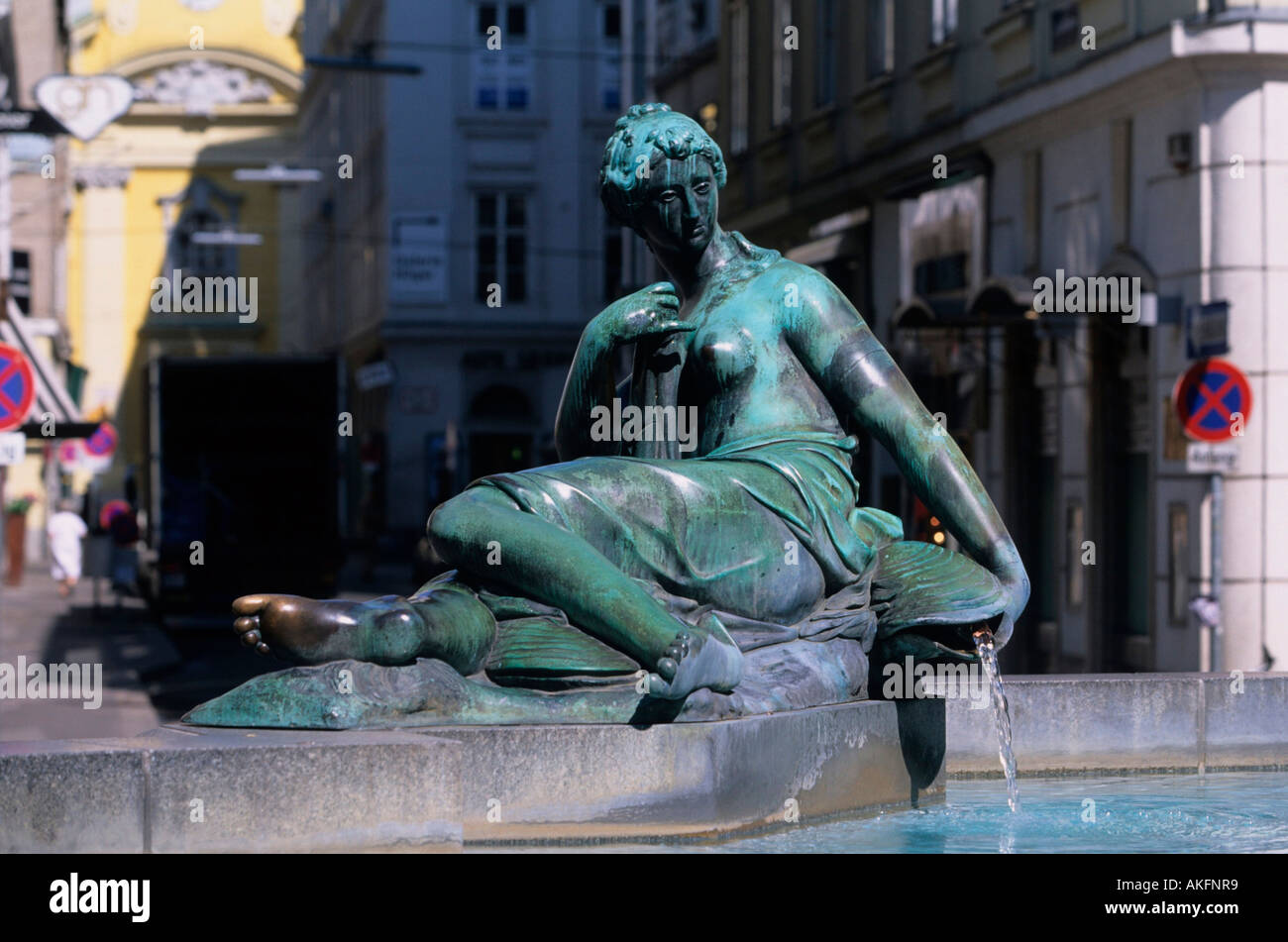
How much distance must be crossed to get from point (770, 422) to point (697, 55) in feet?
95.7

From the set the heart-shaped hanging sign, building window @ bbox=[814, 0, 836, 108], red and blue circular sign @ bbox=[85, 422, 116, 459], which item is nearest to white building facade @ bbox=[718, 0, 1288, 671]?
building window @ bbox=[814, 0, 836, 108]

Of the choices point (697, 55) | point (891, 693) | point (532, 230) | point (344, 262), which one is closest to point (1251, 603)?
point (891, 693)

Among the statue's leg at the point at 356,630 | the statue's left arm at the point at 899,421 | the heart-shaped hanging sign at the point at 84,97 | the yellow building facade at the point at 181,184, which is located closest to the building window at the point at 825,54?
the heart-shaped hanging sign at the point at 84,97

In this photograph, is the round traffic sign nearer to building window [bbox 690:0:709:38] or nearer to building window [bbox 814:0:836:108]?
building window [bbox 814:0:836:108]

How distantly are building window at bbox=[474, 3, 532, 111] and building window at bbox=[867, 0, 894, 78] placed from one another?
83.0 feet

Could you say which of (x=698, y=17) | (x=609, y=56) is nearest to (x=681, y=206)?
(x=698, y=17)

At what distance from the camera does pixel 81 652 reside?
22109 millimetres

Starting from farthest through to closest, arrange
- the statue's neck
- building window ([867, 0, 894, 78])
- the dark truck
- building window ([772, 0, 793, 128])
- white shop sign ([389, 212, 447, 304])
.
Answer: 1. white shop sign ([389, 212, 447, 304])
2. building window ([772, 0, 793, 128])
3. the dark truck
4. building window ([867, 0, 894, 78])
5. the statue's neck

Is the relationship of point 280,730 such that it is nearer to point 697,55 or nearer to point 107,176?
point 697,55

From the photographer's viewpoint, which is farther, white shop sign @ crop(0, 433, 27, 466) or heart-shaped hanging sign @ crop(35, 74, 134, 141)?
heart-shaped hanging sign @ crop(35, 74, 134, 141)

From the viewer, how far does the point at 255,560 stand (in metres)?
27.3

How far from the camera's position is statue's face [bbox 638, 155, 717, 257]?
17.7ft

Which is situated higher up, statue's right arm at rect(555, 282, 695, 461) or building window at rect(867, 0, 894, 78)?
building window at rect(867, 0, 894, 78)

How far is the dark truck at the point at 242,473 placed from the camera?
2714 centimetres
